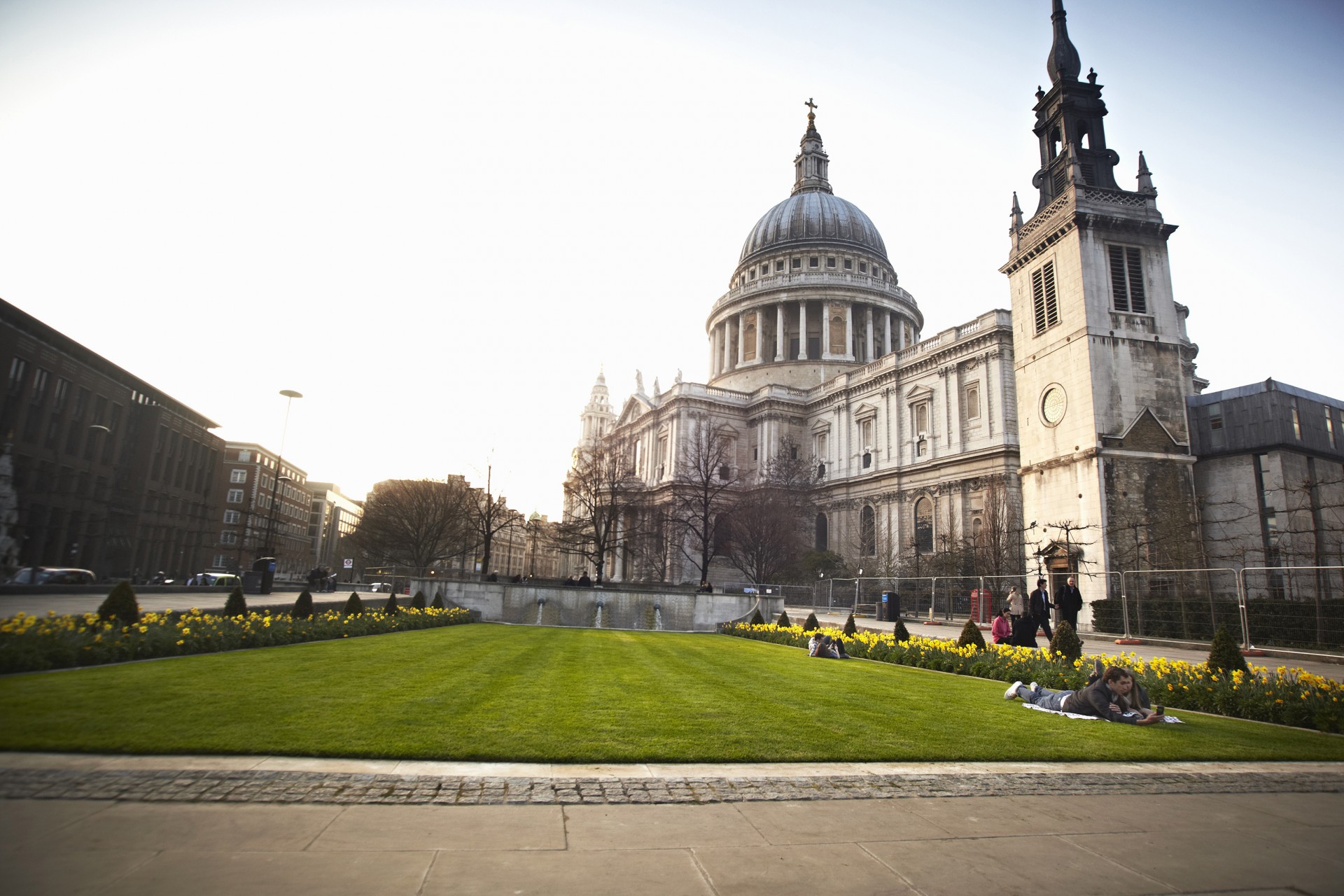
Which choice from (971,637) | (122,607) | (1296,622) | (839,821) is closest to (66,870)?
(839,821)

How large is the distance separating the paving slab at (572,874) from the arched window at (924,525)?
1949 inches

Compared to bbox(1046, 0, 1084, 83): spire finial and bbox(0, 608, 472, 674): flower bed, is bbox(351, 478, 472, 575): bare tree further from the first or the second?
bbox(1046, 0, 1084, 83): spire finial

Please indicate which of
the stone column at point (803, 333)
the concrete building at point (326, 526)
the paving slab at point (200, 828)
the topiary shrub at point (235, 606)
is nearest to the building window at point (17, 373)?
the topiary shrub at point (235, 606)

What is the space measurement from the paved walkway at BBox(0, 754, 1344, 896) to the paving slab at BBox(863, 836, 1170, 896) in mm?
18

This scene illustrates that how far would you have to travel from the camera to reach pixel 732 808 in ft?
18.5

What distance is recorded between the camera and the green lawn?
23.0 feet

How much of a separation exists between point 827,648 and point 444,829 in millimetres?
15918

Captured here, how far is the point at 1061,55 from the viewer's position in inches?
1480

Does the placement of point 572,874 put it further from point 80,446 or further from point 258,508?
point 258,508

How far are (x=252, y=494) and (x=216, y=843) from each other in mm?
104758

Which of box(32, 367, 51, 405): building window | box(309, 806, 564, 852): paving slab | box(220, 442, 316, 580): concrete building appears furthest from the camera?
box(220, 442, 316, 580): concrete building

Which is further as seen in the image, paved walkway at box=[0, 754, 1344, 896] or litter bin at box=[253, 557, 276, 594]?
litter bin at box=[253, 557, 276, 594]

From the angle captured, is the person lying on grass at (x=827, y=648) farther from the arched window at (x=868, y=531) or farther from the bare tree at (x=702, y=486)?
the arched window at (x=868, y=531)

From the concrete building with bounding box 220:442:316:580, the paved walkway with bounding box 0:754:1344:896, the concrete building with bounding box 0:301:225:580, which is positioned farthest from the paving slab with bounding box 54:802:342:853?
the concrete building with bounding box 220:442:316:580
